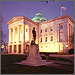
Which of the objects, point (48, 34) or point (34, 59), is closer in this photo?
point (34, 59)

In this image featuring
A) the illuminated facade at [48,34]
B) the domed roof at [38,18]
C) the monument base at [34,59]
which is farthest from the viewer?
the domed roof at [38,18]

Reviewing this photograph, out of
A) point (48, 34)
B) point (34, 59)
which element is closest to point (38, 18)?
point (48, 34)

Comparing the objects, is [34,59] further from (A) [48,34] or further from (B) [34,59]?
(A) [48,34]

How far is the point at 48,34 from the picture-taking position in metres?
42.7

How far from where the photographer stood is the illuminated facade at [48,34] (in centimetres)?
3713

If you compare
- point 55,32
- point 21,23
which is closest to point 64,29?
point 55,32

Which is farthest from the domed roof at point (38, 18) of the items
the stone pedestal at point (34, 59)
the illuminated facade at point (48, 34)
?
the stone pedestal at point (34, 59)

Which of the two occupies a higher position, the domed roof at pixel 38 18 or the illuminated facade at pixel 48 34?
the domed roof at pixel 38 18

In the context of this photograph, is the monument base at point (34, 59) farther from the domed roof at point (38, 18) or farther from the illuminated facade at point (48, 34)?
the domed roof at point (38, 18)

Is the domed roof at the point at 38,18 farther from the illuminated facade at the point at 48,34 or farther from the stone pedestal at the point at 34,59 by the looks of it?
the stone pedestal at the point at 34,59

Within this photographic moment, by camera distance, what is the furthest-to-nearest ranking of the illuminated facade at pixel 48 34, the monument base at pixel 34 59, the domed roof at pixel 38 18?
the domed roof at pixel 38 18 → the illuminated facade at pixel 48 34 → the monument base at pixel 34 59

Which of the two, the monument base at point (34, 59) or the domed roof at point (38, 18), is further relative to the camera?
the domed roof at point (38, 18)

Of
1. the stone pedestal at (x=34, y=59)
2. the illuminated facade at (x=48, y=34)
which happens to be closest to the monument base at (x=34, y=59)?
the stone pedestal at (x=34, y=59)

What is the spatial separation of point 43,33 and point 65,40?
12751 millimetres
